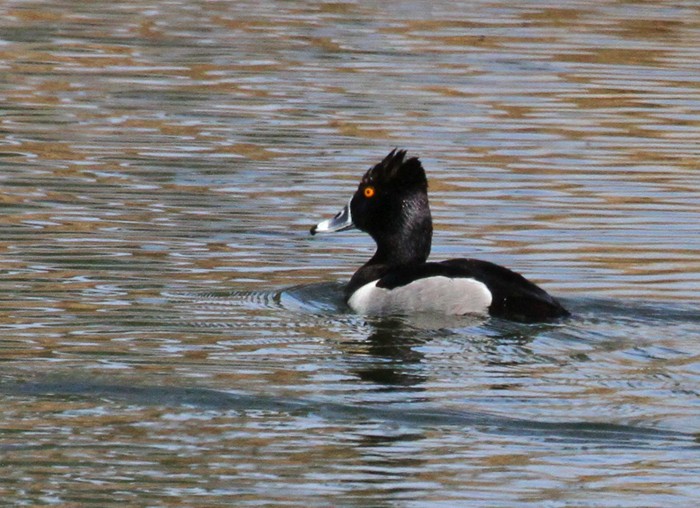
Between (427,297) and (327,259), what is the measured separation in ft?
5.97

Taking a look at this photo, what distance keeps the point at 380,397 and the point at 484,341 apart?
4.60ft

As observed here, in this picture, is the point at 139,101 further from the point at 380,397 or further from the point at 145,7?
the point at 380,397

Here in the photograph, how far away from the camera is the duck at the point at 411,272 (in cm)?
1071

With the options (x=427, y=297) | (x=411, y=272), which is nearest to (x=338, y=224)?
(x=411, y=272)

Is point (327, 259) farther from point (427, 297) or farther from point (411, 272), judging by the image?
point (427, 297)

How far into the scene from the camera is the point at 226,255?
41.2ft

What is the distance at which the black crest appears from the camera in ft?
39.0

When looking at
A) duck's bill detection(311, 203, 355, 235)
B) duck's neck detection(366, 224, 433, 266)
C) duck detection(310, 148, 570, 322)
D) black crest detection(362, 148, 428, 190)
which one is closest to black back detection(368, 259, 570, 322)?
duck detection(310, 148, 570, 322)

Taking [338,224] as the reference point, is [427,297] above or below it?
below

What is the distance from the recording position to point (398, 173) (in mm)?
11961

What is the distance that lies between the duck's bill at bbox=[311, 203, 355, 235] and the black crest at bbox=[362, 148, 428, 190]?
253 millimetres

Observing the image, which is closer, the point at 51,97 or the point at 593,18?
the point at 51,97

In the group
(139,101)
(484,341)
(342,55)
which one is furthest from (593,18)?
(484,341)

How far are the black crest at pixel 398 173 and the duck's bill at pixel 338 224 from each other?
0.83ft
